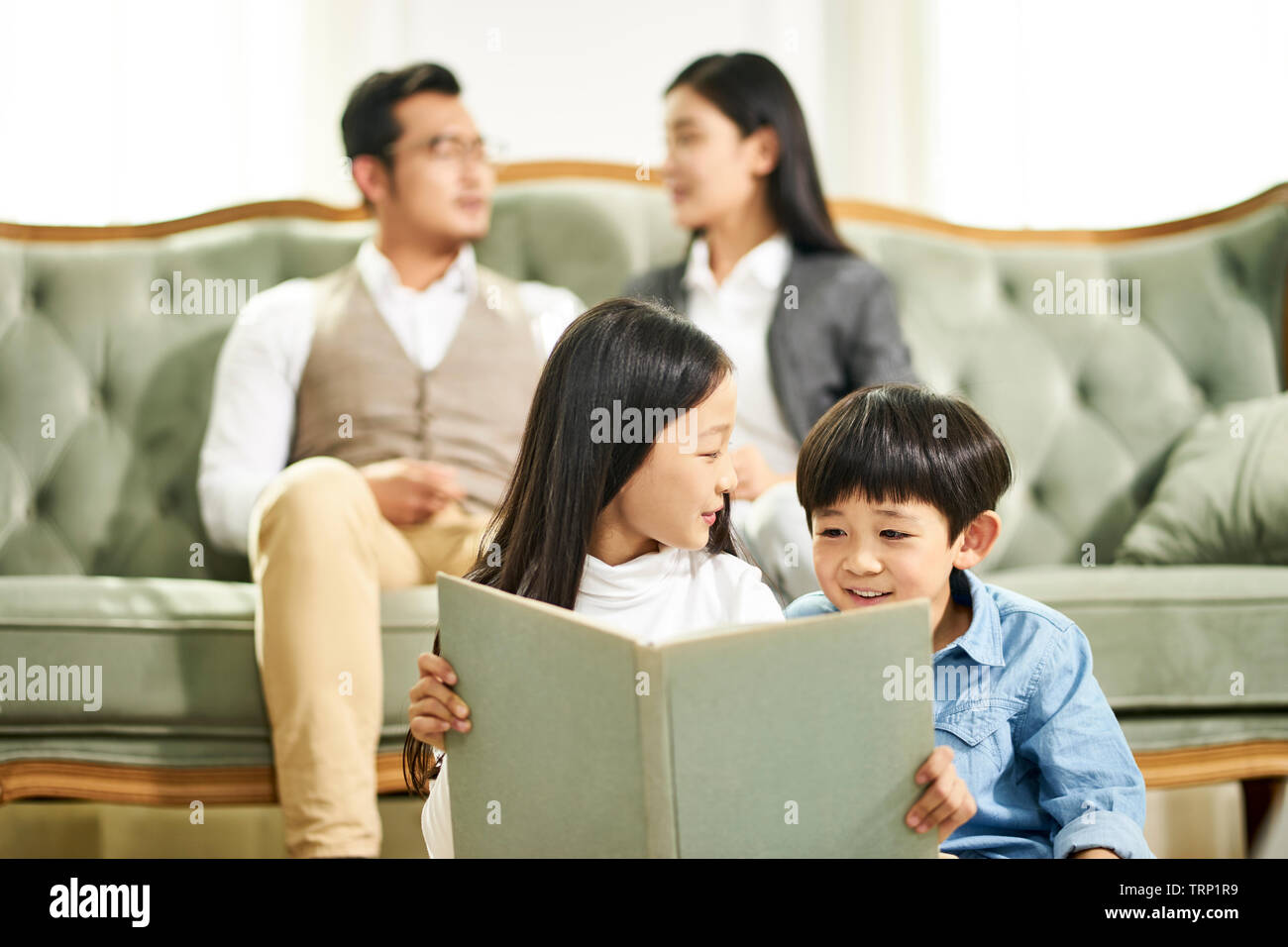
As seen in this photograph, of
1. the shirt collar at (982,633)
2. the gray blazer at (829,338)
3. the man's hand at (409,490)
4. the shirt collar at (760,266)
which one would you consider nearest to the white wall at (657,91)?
the shirt collar at (760,266)

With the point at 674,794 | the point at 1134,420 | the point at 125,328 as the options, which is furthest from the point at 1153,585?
the point at 125,328

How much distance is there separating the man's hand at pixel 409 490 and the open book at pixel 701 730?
29.0 inches

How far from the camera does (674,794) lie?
695 mm

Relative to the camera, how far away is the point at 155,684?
1.32 meters

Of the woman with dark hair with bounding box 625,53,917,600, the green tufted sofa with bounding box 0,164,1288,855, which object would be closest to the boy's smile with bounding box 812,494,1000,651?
the woman with dark hair with bounding box 625,53,917,600

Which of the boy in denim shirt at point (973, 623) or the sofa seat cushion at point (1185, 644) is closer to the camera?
the boy in denim shirt at point (973, 623)

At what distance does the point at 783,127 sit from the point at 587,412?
3.28 feet

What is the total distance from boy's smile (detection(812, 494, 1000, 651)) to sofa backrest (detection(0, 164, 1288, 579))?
3.17 feet

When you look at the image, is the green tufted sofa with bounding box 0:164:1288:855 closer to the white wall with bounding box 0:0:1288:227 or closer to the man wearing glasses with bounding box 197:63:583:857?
the man wearing glasses with bounding box 197:63:583:857

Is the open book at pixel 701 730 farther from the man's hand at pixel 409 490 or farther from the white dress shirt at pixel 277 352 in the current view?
the white dress shirt at pixel 277 352

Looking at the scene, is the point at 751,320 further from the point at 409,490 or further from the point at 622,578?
the point at 622,578

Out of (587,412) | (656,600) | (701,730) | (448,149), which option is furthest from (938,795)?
(448,149)

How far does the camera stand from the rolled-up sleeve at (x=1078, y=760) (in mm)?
802
